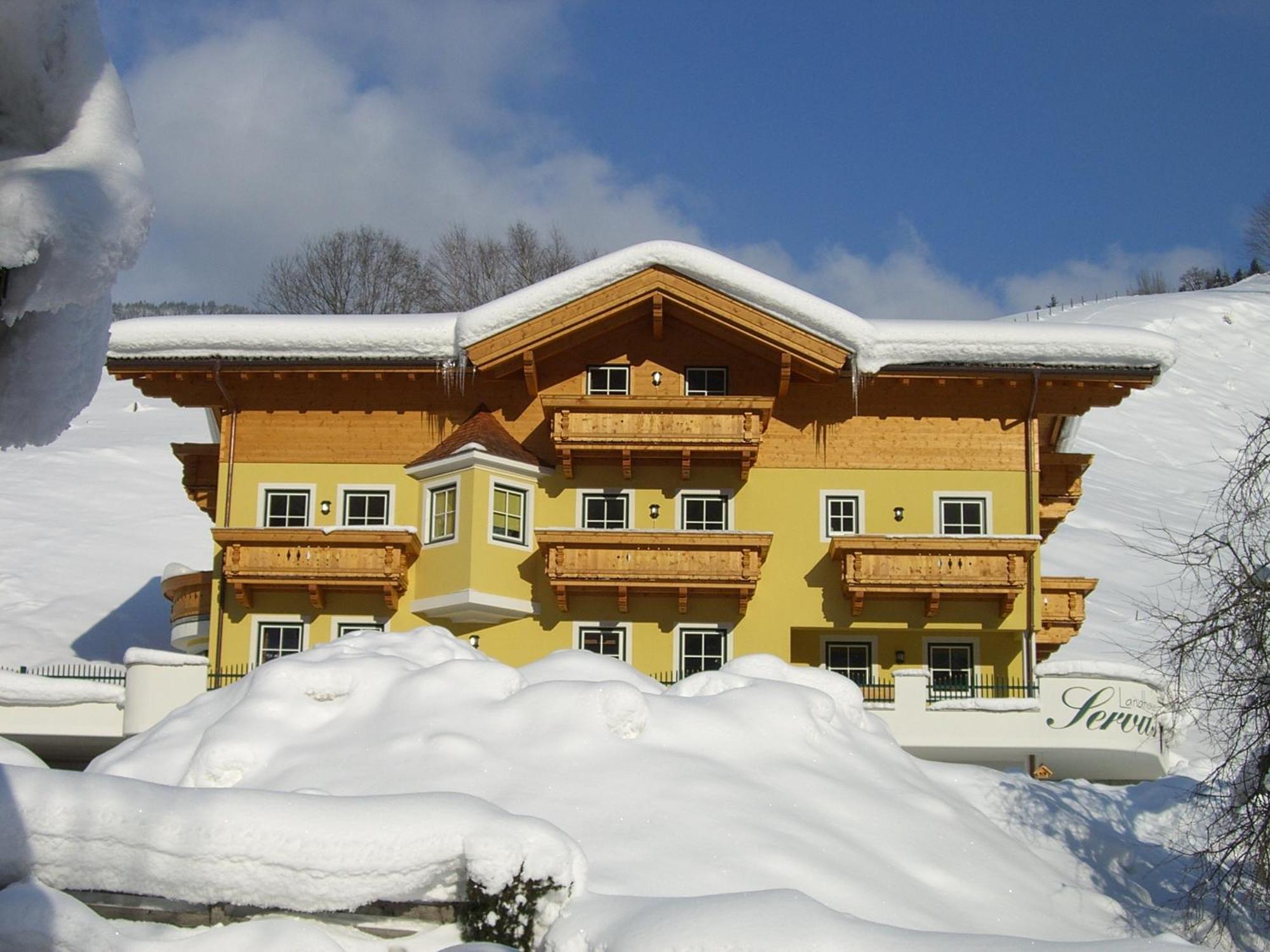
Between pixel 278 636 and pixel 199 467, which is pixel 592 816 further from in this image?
pixel 199 467

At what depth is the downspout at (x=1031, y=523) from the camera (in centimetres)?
2816

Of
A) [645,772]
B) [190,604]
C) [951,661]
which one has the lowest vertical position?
[645,772]

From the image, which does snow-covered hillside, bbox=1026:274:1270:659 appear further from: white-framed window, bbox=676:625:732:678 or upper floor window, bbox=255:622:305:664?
upper floor window, bbox=255:622:305:664

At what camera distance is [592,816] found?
1451 cm

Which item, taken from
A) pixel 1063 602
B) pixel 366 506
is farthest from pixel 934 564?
pixel 366 506

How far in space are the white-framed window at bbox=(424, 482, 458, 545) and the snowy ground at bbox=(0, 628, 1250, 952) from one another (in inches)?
330

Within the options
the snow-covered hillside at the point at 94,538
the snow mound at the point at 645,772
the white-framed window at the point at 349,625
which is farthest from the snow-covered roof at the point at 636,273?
the snow-covered hillside at the point at 94,538

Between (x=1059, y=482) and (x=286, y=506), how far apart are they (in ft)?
53.0

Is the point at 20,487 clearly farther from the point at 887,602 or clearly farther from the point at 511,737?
the point at 511,737

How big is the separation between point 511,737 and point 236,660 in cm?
1393

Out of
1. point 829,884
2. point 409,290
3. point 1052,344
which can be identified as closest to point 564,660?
point 829,884

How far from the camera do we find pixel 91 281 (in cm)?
413

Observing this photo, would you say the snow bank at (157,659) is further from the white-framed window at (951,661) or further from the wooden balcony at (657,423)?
the white-framed window at (951,661)

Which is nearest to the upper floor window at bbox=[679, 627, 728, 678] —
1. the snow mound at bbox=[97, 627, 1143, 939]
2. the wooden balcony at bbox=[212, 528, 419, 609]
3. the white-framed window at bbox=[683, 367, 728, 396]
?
the white-framed window at bbox=[683, 367, 728, 396]
